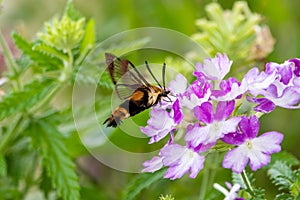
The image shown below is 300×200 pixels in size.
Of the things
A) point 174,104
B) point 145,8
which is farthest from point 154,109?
point 145,8

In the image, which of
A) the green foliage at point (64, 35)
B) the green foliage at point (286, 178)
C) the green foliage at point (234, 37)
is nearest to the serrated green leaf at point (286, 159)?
the green foliage at point (286, 178)

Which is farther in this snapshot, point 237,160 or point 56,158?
point 56,158

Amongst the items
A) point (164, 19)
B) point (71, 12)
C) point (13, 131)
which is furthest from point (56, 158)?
point (164, 19)

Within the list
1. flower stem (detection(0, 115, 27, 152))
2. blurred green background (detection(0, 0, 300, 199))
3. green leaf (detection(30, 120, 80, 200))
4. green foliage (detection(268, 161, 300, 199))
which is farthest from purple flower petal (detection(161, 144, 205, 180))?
blurred green background (detection(0, 0, 300, 199))

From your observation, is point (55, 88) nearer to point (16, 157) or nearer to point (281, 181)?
point (16, 157)

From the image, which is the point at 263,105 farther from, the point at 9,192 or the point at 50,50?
the point at 9,192

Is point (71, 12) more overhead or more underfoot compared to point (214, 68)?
more overhead
